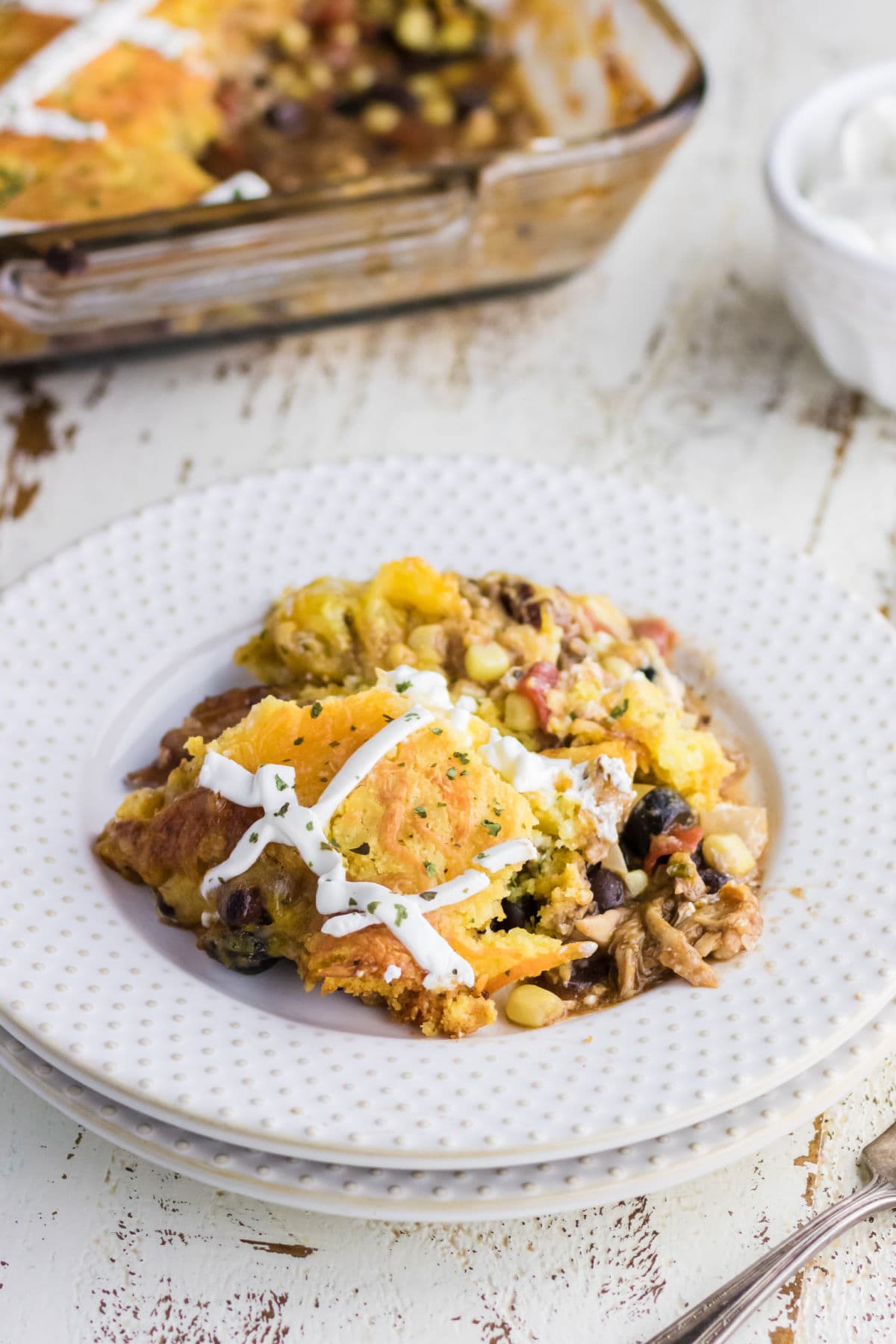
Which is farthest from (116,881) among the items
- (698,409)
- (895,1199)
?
(698,409)

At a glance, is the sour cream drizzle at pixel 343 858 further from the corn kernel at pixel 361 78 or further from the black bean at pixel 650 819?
the corn kernel at pixel 361 78

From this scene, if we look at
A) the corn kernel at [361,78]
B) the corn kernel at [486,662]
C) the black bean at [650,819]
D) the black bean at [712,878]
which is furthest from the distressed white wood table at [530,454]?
the corn kernel at [361,78]

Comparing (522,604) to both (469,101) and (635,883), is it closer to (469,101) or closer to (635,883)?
(635,883)

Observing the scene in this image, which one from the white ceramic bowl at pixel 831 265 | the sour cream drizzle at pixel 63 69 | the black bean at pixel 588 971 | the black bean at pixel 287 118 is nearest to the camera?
the black bean at pixel 588 971

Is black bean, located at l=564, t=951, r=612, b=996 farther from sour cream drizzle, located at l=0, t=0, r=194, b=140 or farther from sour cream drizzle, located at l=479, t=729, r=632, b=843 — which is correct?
sour cream drizzle, located at l=0, t=0, r=194, b=140

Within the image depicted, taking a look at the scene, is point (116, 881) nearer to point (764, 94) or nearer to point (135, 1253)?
point (135, 1253)

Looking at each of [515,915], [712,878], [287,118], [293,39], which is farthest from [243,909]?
[293,39]
